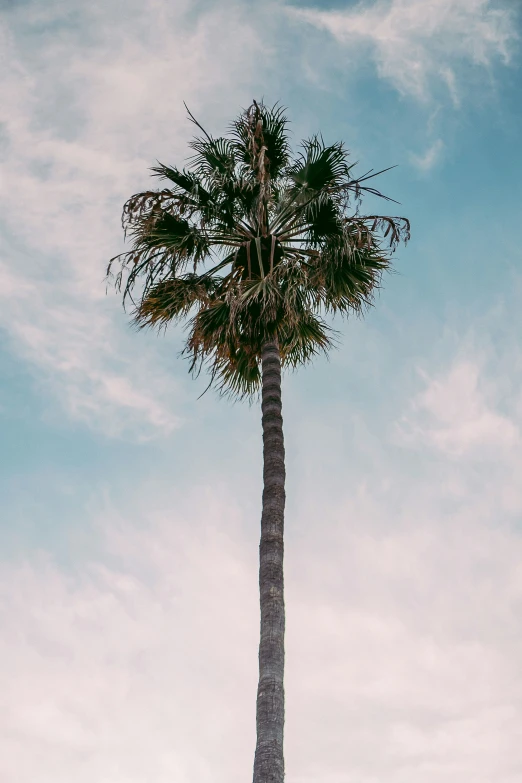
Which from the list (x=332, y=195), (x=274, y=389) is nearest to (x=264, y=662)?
(x=274, y=389)

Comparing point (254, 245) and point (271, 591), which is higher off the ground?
point (254, 245)

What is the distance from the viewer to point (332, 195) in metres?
12.3

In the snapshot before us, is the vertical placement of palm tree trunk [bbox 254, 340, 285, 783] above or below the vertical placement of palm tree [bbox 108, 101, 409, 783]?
below

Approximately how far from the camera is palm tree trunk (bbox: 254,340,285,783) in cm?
826

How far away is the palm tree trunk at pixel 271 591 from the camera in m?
8.26

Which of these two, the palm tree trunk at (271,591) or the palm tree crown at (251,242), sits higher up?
the palm tree crown at (251,242)

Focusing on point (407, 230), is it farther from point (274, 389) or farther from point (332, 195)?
point (274, 389)

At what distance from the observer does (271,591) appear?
9406 millimetres

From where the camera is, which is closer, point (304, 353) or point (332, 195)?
point (332, 195)

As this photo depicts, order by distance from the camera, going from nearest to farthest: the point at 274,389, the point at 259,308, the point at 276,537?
the point at 276,537 < the point at 274,389 < the point at 259,308

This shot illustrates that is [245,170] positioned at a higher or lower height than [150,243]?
higher

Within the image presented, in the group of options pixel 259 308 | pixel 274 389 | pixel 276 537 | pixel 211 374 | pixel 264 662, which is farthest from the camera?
pixel 211 374

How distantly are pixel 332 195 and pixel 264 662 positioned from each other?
23.0 feet

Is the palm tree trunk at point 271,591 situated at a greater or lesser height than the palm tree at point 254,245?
lesser
